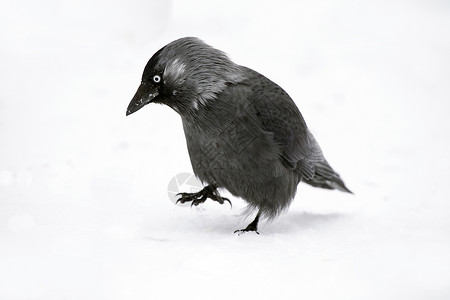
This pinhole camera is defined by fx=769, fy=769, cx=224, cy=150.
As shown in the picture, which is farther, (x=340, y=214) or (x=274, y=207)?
(x=340, y=214)

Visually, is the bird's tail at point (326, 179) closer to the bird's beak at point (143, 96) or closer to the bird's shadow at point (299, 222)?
the bird's shadow at point (299, 222)

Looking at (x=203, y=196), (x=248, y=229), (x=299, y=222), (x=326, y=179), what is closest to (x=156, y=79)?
(x=203, y=196)

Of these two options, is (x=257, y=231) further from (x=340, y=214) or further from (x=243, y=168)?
(x=340, y=214)

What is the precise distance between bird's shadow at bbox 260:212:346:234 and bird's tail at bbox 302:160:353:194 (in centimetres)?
25

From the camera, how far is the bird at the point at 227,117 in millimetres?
5598

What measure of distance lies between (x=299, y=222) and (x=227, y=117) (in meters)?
1.36

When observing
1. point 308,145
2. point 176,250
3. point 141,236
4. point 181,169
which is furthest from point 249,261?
point 181,169

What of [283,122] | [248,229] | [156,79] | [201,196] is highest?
[156,79]

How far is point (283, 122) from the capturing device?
589 cm

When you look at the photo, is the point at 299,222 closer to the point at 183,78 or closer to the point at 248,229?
the point at 248,229

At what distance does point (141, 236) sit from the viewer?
19.0 ft

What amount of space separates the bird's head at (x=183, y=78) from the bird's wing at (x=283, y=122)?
0.25 meters

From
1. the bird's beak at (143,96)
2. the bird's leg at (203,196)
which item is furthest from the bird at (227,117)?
the bird's leg at (203,196)

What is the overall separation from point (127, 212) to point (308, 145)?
5.25ft
